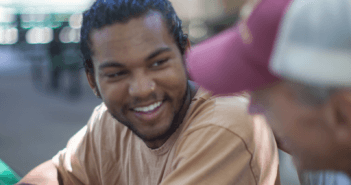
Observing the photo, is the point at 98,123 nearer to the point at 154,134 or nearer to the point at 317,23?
the point at 154,134

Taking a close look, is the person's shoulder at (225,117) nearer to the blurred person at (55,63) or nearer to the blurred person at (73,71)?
the blurred person at (73,71)

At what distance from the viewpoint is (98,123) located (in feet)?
6.20

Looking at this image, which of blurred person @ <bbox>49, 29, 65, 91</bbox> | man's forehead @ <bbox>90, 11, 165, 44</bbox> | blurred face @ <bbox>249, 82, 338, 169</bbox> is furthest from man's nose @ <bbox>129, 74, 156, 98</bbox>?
blurred person @ <bbox>49, 29, 65, 91</bbox>

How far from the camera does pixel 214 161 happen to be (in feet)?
3.96

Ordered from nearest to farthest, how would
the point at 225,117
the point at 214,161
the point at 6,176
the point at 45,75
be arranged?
the point at 214,161
the point at 225,117
the point at 6,176
the point at 45,75

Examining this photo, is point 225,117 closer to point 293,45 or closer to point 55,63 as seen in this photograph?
point 293,45

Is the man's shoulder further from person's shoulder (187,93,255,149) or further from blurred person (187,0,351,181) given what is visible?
blurred person (187,0,351,181)

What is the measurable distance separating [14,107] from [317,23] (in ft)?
23.8

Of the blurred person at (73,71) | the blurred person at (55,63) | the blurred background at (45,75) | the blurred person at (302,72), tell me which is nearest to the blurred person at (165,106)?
the blurred person at (302,72)

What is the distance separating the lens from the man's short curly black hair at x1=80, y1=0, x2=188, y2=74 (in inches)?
54.7

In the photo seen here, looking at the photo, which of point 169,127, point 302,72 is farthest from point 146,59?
point 302,72

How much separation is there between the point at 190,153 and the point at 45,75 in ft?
28.6

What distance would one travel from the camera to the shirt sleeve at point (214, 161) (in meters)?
1.19

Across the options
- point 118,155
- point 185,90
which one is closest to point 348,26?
point 185,90
